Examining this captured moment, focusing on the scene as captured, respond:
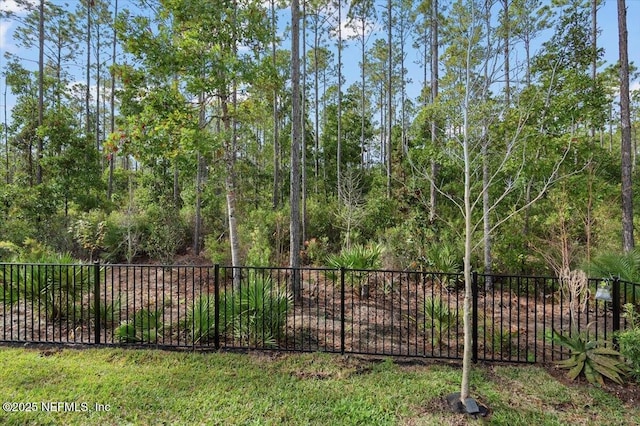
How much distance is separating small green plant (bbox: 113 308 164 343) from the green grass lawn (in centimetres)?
30

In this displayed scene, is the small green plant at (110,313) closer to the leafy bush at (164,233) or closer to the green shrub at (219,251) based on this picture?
the green shrub at (219,251)

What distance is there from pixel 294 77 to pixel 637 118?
Answer: 30.7 m

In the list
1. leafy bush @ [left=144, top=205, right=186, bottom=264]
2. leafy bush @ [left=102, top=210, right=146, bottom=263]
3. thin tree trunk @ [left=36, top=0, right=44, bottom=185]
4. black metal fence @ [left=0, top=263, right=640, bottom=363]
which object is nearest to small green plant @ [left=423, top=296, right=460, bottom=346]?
black metal fence @ [left=0, top=263, right=640, bottom=363]

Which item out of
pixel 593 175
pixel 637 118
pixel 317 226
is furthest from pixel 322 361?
pixel 637 118

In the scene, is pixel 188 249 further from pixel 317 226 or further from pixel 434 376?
pixel 434 376

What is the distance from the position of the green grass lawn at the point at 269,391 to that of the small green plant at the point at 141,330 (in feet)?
1.00

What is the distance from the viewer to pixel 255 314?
476 cm

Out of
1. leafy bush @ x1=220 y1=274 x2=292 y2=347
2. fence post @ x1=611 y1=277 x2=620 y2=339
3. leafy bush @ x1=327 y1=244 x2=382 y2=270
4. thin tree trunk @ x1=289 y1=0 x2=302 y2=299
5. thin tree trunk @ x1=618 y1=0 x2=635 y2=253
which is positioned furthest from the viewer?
thin tree trunk @ x1=618 y1=0 x2=635 y2=253

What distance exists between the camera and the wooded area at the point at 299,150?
5.08 meters

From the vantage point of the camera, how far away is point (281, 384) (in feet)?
11.8

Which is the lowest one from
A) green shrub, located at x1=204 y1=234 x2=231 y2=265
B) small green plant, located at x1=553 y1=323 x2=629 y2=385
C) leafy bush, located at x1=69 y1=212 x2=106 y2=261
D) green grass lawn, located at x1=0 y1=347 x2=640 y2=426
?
green grass lawn, located at x1=0 y1=347 x2=640 y2=426

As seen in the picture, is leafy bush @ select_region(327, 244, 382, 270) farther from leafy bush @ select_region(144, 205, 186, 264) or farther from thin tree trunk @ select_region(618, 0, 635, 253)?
thin tree trunk @ select_region(618, 0, 635, 253)

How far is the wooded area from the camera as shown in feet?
16.7

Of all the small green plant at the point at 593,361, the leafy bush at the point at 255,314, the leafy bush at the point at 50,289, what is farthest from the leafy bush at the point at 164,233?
the small green plant at the point at 593,361
